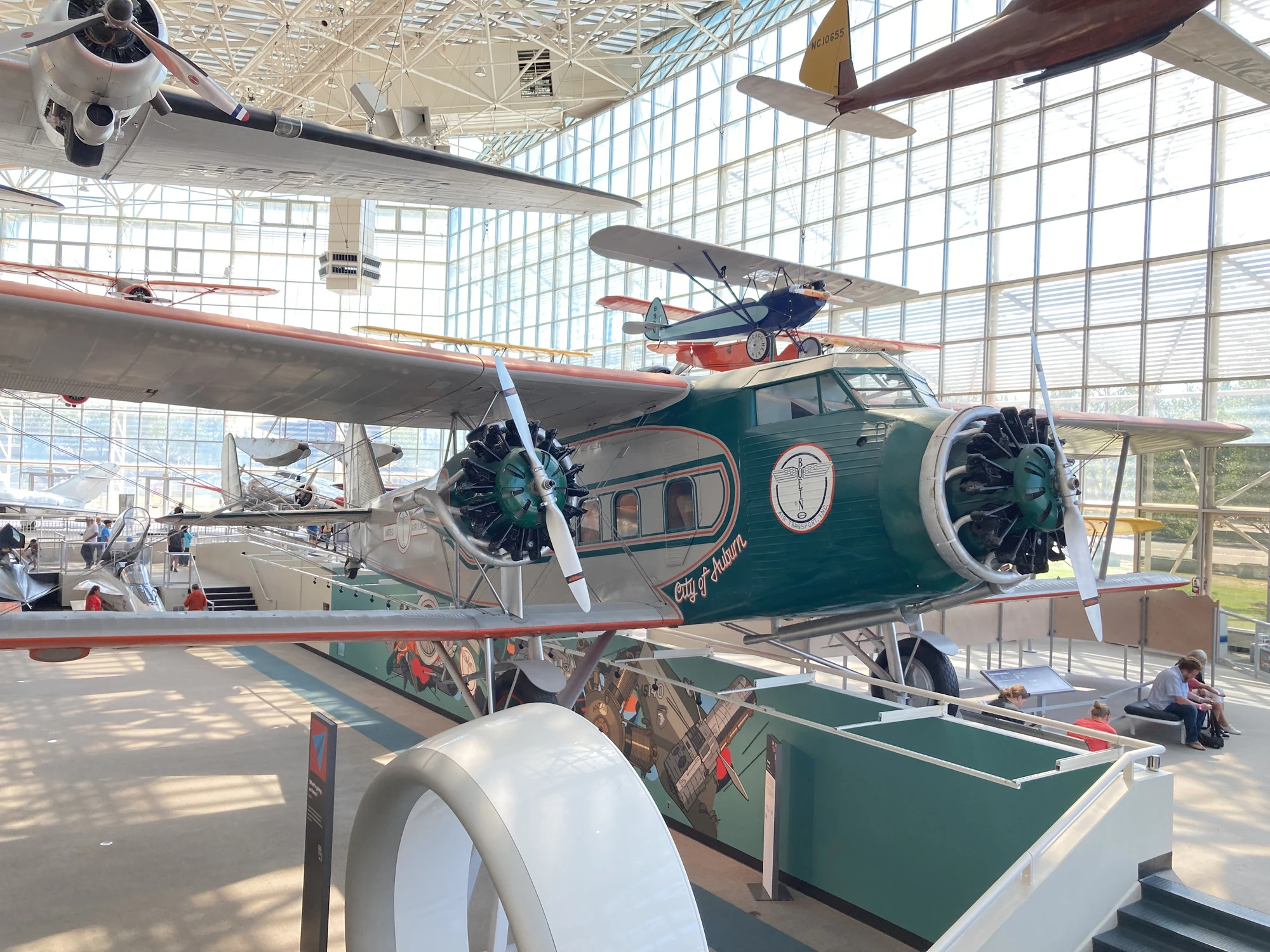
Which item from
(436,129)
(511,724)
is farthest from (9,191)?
(436,129)

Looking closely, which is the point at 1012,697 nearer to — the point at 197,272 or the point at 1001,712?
the point at 1001,712

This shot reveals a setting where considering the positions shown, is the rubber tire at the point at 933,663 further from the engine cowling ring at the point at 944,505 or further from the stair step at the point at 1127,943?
the stair step at the point at 1127,943

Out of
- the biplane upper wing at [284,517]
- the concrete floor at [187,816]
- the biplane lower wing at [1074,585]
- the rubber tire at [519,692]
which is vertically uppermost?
the biplane upper wing at [284,517]

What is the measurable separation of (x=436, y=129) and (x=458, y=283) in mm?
9222

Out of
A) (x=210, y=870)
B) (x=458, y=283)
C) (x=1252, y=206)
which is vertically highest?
(x=458, y=283)

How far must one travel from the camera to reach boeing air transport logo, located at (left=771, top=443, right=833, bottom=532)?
22.6 ft

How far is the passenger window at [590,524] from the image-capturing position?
356 inches

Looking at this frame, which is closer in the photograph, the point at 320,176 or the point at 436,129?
the point at 320,176

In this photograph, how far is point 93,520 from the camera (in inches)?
1003

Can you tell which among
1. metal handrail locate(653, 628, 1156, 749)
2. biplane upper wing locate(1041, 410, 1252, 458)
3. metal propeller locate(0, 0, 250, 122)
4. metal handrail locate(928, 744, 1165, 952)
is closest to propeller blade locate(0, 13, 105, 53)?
metal propeller locate(0, 0, 250, 122)

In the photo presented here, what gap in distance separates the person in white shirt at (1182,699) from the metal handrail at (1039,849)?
6399mm

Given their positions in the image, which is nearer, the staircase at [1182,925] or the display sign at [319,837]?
the staircase at [1182,925]

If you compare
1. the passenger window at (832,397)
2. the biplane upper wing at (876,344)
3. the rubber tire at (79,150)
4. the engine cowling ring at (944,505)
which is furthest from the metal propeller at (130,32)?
the biplane upper wing at (876,344)

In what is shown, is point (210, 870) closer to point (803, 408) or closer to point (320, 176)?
point (803, 408)
